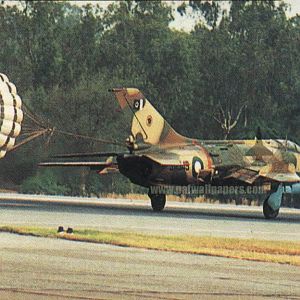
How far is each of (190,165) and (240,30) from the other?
2726cm

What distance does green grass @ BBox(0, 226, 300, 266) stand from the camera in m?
31.4

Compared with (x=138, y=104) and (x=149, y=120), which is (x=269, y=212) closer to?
(x=149, y=120)

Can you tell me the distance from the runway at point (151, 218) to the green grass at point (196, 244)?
8.77ft

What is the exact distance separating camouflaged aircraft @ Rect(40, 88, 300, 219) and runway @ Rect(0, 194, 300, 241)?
1.44 meters

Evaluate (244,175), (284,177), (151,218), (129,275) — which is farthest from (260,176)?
(129,275)

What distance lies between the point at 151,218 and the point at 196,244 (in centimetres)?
1564

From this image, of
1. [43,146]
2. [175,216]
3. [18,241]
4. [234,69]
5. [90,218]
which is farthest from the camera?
[234,69]

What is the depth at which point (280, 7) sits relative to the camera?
282 feet

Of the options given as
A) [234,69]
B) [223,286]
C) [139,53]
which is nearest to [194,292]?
[223,286]

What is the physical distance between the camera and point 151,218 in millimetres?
50344

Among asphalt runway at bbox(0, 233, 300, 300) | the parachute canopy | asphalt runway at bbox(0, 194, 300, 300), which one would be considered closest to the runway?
asphalt runway at bbox(0, 194, 300, 300)

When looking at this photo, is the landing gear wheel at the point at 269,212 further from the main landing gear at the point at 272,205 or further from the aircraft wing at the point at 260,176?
the aircraft wing at the point at 260,176

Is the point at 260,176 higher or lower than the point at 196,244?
lower

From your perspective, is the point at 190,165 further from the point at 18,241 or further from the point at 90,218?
the point at 18,241
